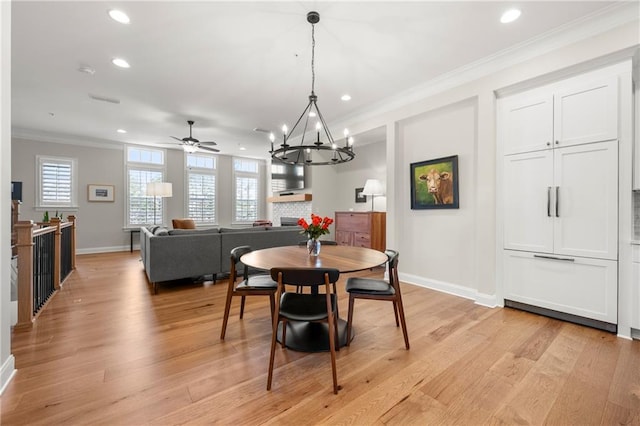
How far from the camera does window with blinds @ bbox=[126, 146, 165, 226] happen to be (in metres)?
7.52

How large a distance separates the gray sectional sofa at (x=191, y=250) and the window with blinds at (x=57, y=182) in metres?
4.27

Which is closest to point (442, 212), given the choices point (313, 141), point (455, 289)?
point (455, 289)

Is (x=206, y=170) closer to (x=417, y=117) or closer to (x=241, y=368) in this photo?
(x=417, y=117)

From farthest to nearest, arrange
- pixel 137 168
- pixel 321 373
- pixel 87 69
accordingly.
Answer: pixel 137 168
pixel 87 69
pixel 321 373

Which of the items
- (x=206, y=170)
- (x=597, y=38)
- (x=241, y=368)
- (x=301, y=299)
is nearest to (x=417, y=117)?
(x=597, y=38)

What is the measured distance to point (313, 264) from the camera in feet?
7.05

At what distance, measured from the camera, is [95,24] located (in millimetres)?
2643

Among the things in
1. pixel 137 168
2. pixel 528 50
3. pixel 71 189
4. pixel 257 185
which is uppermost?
pixel 528 50

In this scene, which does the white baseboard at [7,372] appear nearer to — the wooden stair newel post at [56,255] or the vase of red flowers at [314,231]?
the vase of red flowers at [314,231]

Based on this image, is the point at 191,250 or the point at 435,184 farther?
the point at 191,250

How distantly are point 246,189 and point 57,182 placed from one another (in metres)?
4.70

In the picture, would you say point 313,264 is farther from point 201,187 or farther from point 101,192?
point 101,192

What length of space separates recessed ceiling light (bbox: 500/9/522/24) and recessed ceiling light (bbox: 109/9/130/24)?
342 centimetres

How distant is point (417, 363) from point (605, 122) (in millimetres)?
2741
